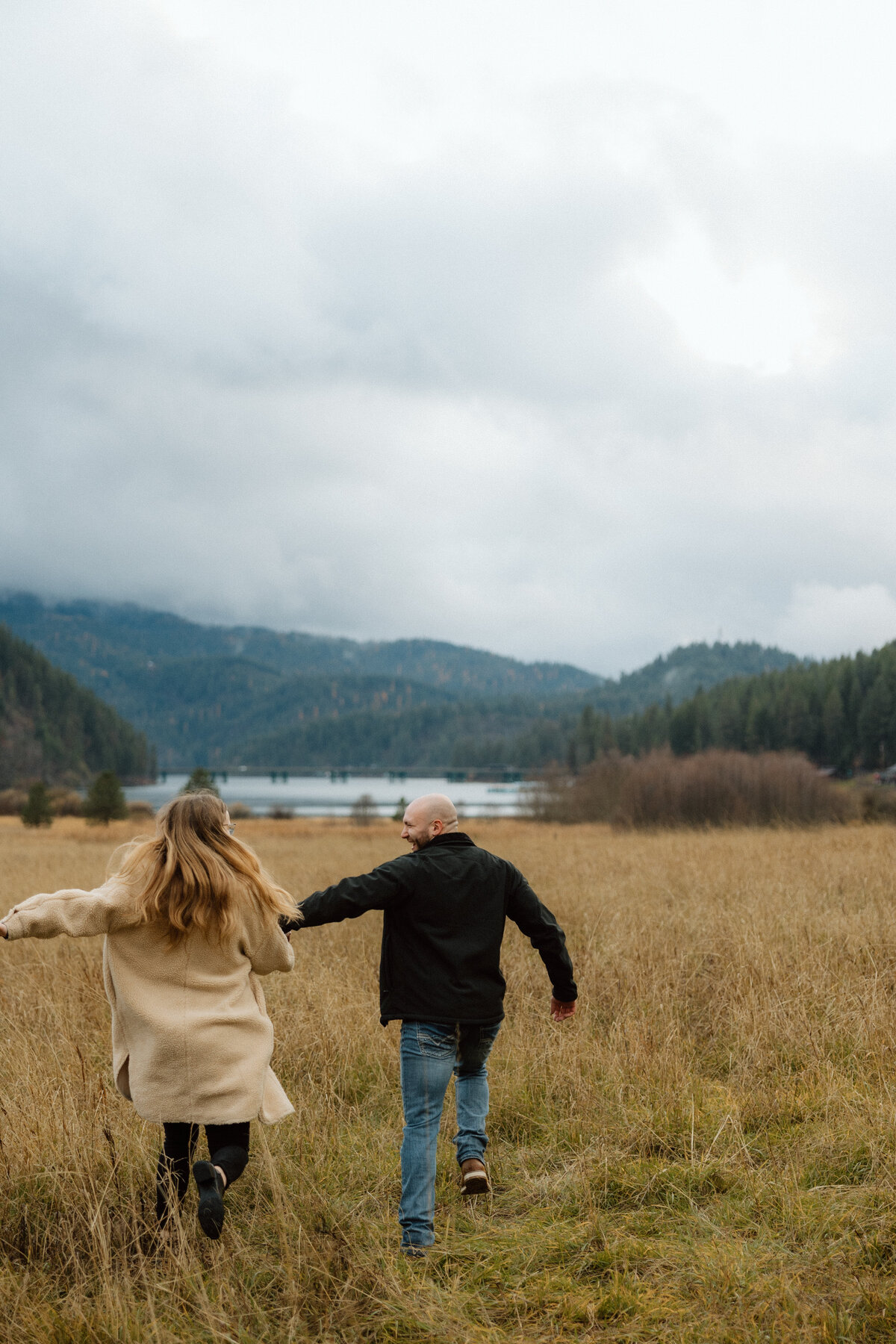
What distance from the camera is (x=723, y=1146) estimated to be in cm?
473

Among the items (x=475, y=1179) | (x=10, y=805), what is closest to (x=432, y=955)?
(x=475, y=1179)

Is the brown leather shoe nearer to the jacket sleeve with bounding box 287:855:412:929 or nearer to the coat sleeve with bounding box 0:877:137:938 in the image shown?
the jacket sleeve with bounding box 287:855:412:929

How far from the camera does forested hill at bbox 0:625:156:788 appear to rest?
146m

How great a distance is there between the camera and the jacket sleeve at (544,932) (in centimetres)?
405

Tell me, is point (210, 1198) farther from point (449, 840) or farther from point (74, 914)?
point (449, 840)

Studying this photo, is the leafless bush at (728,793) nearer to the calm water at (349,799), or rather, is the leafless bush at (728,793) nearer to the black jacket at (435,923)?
the black jacket at (435,923)

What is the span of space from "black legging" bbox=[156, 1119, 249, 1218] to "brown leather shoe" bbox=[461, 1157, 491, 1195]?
1.00 meters

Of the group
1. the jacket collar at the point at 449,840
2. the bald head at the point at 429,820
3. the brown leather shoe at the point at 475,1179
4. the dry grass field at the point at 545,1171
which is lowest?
the dry grass field at the point at 545,1171

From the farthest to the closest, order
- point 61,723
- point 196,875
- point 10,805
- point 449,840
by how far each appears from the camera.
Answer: point 61,723 < point 10,805 < point 449,840 < point 196,875

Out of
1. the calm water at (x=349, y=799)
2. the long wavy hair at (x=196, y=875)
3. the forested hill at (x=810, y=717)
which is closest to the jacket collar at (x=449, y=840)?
the long wavy hair at (x=196, y=875)

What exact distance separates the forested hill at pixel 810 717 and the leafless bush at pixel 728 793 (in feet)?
189

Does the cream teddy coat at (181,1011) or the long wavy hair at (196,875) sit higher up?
the long wavy hair at (196,875)

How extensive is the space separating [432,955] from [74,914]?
1.43m

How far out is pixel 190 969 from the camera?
3645mm
